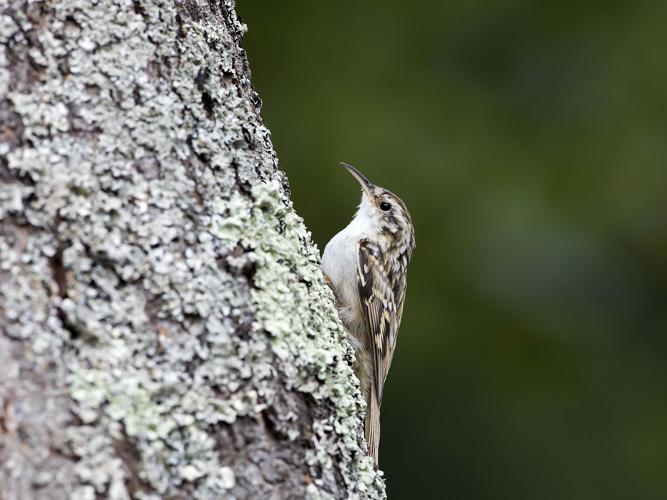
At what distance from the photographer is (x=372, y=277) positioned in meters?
4.29

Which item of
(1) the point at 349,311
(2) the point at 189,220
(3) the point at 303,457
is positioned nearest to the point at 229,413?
(3) the point at 303,457

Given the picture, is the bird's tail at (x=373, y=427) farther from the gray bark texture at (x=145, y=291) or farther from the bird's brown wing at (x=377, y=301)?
the gray bark texture at (x=145, y=291)

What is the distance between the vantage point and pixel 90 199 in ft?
5.66

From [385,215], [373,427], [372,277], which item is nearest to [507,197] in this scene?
[385,215]

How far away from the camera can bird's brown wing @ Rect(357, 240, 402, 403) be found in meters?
4.14

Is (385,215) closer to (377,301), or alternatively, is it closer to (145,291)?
(377,301)

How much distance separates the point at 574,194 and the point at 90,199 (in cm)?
431

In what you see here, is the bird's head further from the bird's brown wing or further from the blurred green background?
the blurred green background

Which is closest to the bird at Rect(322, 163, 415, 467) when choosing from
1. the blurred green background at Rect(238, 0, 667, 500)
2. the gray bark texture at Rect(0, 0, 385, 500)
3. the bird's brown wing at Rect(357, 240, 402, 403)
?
the bird's brown wing at Rect(357, 240, 402, 403)

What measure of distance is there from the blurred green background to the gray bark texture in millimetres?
3576

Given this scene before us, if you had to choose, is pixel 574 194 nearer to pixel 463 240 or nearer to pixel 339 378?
pixel 463 240

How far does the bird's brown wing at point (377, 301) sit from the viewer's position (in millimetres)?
4144

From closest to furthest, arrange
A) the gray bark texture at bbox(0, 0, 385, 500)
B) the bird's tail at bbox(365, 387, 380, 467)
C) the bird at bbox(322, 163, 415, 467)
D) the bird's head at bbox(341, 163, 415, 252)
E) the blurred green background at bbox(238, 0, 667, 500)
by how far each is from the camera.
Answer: the gray bark texture at bbox(0, 0, 385, 500)
the bird's tail at bbox(365, 387, 380, 467)
the bird at bbox(322, 163, 415, 467)
the bird's head at bbox(341, 163, 415, 252)
the blurred green background at bbox(238, 0, 667, 500)

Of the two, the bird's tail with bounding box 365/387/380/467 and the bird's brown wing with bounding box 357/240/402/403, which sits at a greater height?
the bird's brown wing with bounding box 357/240/402/403
